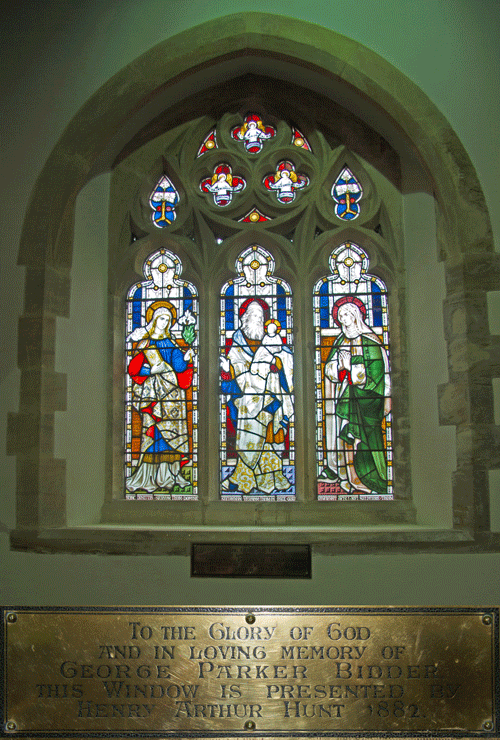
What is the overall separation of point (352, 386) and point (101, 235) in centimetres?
199

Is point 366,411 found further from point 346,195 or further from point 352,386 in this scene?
point 346,195

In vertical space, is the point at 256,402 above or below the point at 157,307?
below

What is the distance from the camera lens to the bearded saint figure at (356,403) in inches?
170

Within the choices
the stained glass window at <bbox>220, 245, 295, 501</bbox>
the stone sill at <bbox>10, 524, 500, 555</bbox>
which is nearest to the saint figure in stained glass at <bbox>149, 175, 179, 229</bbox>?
the stained glass window at <bbox>220, 245, 295, 501</bbox>

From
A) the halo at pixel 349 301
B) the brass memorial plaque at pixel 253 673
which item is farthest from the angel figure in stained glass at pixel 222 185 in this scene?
the brass memorial plaque at pixel 253 673

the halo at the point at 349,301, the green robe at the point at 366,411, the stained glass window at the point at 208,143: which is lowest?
Result: the green robe at the point at 366,411

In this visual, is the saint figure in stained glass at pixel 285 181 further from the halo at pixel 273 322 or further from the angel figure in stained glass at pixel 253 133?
Answer: the halo at pixel 273 322

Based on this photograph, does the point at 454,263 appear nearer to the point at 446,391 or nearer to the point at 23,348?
the point at 446,391

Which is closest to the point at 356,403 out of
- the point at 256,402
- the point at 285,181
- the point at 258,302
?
the point at 256,402

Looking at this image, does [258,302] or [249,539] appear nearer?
[249,539]

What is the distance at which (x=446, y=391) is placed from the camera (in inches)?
157

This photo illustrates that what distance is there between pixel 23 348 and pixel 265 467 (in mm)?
1686

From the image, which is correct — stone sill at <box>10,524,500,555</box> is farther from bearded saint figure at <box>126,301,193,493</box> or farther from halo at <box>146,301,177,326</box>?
halo at <box>146,301,177,326</box>

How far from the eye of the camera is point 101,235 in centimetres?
457
